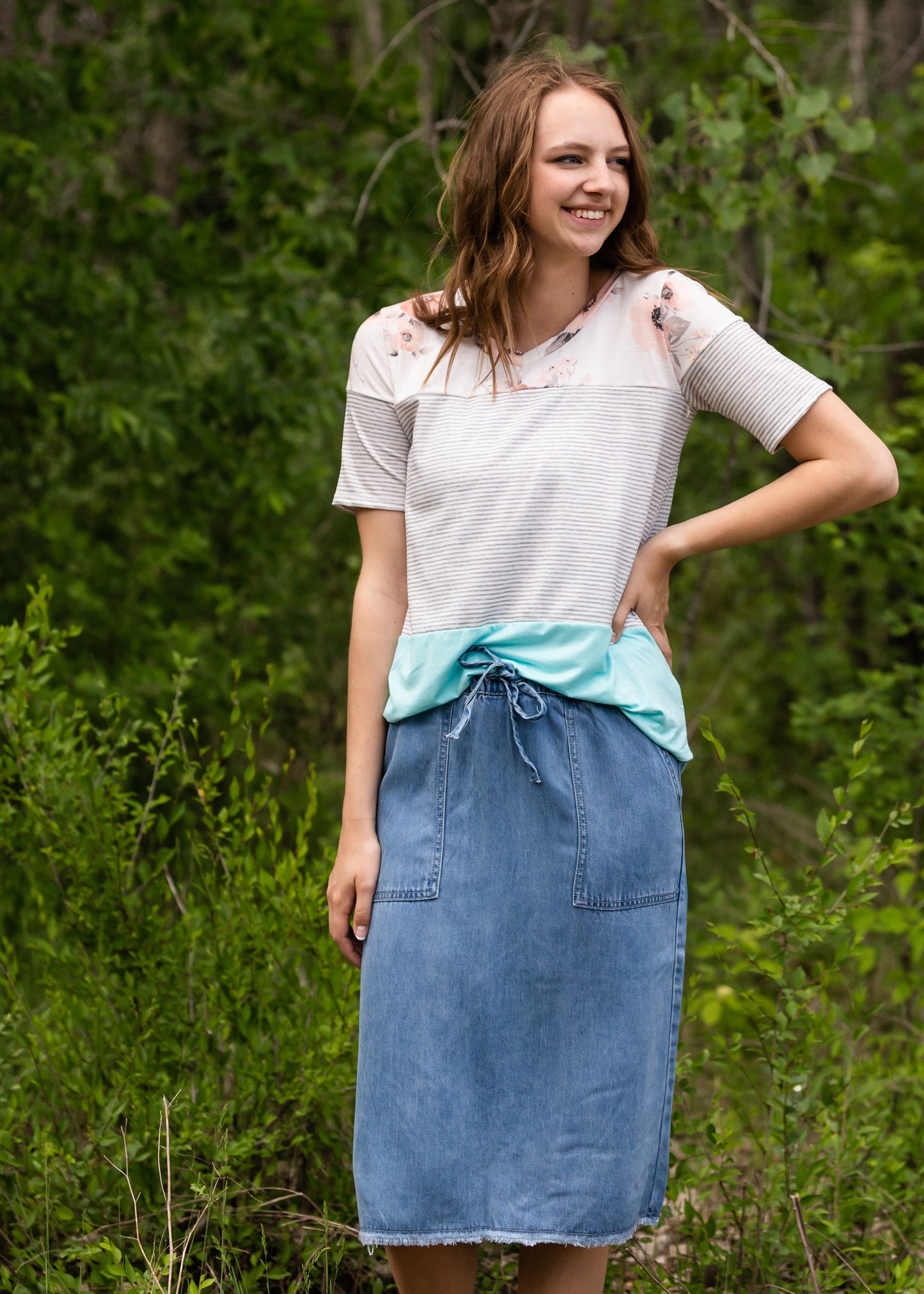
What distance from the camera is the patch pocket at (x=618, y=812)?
1.65 m

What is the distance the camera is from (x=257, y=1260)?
215 cm

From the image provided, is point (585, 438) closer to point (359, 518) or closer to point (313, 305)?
point (359, 518)

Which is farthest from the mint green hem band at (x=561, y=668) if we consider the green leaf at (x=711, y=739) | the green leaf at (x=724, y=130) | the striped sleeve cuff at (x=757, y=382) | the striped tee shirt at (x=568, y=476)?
Answer: the green leaf at (x=724, y=130)

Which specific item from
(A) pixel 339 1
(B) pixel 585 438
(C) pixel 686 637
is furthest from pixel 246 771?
(A) pixel 339 1

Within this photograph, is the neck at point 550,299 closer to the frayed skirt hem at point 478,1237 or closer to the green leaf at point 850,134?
the frayed skirt hem at point 478,1237

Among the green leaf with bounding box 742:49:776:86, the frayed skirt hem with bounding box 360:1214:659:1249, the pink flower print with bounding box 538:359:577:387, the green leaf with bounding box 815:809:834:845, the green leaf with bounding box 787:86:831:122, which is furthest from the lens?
the green leaf with bounding box 742:49:776:86

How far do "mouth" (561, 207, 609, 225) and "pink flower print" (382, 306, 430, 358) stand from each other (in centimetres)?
27

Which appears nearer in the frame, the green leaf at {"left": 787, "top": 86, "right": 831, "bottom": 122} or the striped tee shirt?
the striped tee shirt

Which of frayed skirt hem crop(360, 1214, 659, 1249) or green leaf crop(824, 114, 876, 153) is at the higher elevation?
green leaf crop(824, 114, 876, 153)

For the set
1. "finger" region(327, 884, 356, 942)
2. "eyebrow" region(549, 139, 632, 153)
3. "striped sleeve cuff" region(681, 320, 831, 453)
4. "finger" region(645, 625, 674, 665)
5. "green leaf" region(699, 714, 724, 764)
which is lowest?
A: "finger" region(327, 884, 356, 942)

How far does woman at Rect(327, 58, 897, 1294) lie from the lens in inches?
65.0

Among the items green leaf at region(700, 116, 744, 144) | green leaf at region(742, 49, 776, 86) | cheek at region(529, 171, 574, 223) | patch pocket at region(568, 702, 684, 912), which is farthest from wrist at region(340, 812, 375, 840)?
green leaf at region(742, 49, 776, 86)

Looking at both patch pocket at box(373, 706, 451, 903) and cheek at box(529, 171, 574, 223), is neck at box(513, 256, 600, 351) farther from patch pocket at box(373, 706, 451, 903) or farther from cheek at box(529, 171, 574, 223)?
patch pocket at box(373, 706, 451, 903)

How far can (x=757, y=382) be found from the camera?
1713mm
